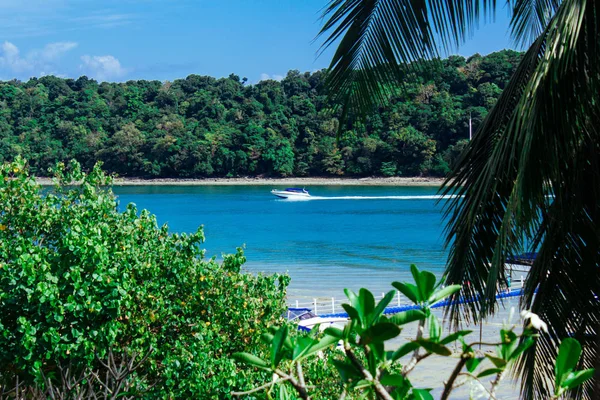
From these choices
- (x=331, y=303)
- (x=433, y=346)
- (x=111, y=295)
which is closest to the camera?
(x=433, y=346)

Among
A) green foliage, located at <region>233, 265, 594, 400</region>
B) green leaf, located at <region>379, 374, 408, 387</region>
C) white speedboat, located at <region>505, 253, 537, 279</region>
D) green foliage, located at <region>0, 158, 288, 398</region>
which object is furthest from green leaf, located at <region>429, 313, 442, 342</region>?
green foliage, located at <region>0, 158, 288, 398</region>

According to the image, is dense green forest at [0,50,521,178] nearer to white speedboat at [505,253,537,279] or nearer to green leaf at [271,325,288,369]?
white speedboat at [505,253,537,279]

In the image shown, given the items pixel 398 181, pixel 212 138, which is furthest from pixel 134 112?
pixel 398 181

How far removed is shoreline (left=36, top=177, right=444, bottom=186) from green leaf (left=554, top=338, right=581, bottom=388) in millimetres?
81568

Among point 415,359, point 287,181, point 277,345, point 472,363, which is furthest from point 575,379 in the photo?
point 287,181

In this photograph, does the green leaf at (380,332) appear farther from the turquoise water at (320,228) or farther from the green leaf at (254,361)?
the turquoise water at (320,228)

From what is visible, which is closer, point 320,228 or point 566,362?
point 566,362

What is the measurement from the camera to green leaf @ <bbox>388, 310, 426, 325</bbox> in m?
1.32

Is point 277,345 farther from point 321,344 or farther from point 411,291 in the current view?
point 411,291

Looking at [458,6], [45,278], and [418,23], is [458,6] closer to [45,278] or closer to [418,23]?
[418,23]

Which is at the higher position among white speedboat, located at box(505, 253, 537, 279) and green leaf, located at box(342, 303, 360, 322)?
green leaf, located at box(342, 303, 360, 322)

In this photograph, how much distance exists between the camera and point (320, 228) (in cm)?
5475

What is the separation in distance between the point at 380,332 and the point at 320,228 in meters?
53.5

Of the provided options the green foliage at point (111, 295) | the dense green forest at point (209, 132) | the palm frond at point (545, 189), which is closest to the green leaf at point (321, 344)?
the palm frond at point (545, 189)
